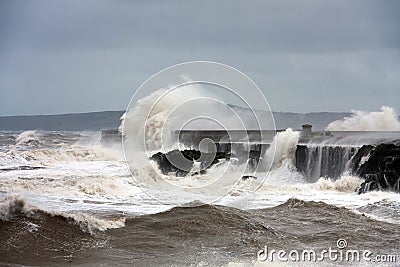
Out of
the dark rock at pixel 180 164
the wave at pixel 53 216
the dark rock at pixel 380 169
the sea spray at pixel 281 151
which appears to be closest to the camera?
the wave at pixel 53 216

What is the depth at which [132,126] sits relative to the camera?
588 inches

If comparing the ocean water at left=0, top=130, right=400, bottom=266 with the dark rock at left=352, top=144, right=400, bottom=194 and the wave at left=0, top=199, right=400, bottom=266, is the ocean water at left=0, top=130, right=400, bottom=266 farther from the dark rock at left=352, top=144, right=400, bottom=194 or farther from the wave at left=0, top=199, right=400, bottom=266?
the dark rock at left=352, top=144, right=400, bottom=194

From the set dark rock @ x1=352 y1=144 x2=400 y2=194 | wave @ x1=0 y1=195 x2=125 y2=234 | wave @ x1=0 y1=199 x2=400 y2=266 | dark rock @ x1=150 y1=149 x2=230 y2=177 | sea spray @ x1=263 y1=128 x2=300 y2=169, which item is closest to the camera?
wave @ x1=0 y1=199 x2=400 y2=266

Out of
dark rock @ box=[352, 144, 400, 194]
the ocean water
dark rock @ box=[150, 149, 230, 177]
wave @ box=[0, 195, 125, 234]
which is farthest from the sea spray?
wave @ box=[0, 195, 125, 234]

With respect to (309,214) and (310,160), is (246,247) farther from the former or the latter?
(310,160)

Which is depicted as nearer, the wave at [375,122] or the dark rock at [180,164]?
the dark rock at [180,164]

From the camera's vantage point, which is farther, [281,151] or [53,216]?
[281,151]

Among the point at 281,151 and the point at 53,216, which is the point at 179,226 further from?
the point at 281,151

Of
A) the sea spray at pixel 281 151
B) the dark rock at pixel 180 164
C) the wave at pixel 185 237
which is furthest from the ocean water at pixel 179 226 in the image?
the sea spray at pixel 281 151

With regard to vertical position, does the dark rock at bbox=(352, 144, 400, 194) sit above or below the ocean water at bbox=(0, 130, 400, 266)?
above

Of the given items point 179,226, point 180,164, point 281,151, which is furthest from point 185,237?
point 281,151

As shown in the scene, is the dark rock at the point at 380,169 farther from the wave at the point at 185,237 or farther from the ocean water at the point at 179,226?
the wave at the point at 185,237

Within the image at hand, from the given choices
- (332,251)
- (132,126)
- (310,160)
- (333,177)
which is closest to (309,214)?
(332,251)

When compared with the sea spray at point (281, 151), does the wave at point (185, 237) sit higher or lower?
lower
